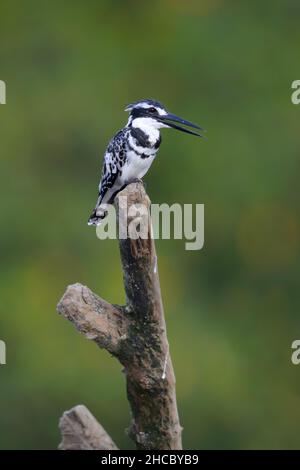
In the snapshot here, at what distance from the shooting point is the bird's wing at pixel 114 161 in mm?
4574

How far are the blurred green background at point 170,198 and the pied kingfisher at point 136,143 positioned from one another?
307 centimetres

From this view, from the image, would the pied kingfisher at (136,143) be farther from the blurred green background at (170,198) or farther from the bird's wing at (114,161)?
the blurred green background at (170,198)

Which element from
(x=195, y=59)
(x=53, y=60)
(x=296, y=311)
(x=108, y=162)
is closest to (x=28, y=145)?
(x=53, y=60)

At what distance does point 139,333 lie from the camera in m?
3.58

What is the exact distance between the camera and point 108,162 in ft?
15.3

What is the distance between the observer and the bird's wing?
15.0ft

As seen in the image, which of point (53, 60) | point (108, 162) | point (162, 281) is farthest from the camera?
point (53, 60)

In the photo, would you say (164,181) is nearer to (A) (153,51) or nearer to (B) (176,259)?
→ (B) (176,259)

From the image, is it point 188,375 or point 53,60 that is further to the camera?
point 53,60

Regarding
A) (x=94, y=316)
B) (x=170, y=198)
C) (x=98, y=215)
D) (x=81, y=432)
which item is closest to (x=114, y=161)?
(x=98, y=215)

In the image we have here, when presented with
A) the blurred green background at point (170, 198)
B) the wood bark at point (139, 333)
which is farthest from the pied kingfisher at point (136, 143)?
the blurred green background at point (170, 198)

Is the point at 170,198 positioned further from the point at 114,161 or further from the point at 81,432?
the point at 81,432

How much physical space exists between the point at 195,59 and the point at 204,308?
7.38ft

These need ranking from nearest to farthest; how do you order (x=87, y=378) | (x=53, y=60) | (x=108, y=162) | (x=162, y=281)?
(x=108, y=162) → (x=87, y=378) → (x=162, y=281) → (x=53, y=60)
